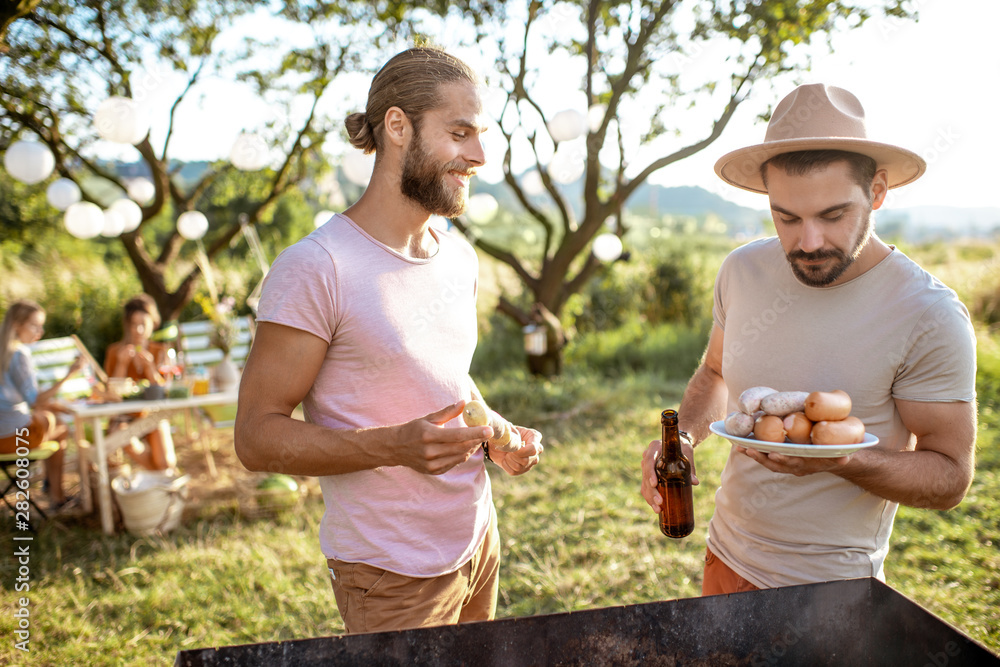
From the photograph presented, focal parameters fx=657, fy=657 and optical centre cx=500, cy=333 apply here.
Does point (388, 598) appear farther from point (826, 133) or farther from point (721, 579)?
point (826, 133)

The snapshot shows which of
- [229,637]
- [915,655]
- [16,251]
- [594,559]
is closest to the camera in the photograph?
[915,655]

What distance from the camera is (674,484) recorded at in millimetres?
1906

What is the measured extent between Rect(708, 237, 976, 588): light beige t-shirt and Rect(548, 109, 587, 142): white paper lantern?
543 centimetres

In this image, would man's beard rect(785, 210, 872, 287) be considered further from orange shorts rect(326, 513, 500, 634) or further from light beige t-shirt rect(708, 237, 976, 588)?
orange shorts rect(326, 513, 500, 634)

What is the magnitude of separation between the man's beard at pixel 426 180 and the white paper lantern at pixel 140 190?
29.4 feet

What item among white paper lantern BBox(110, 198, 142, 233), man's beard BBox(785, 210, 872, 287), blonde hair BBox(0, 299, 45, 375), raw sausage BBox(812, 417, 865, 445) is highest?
man's beard BBox(785, 210, 872, 287)

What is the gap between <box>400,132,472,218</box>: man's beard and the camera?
5.90ft

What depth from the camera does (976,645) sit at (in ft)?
4.45

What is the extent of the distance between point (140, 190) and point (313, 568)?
23.7ft

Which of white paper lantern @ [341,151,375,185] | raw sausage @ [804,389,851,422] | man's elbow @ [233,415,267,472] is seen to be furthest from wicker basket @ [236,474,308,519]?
raw sausage @ [804,389,851,422]

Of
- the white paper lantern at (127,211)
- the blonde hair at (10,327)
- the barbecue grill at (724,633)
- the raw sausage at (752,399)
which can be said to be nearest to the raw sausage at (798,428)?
the raw sausage at (752,399)

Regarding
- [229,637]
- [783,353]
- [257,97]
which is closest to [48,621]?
[229,637]

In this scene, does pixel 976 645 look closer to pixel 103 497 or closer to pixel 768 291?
pixel 768 291

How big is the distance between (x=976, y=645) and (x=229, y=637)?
3.48 metres
